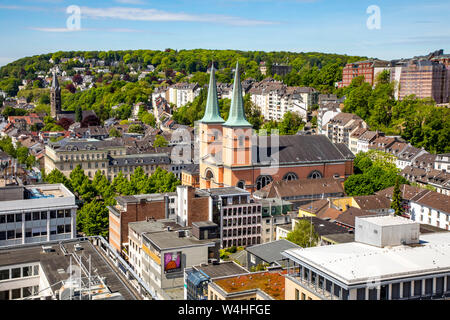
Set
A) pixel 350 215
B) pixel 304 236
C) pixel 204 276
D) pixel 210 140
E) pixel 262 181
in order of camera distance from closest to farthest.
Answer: pixel 204 276 → pixel 304 236 → pixel 350 215 → pixel 262 181 → pixel 210 140

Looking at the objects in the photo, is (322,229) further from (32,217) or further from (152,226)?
(32,217)

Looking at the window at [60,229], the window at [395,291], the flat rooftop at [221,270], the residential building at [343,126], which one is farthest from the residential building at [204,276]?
the residential building at [343,126]

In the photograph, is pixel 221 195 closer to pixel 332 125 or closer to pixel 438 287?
pixel 438 287

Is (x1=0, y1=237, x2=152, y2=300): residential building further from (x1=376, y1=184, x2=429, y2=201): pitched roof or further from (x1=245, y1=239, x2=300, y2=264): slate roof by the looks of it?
(x1=376, y1=184, x2=429, y2=201): pitched roof

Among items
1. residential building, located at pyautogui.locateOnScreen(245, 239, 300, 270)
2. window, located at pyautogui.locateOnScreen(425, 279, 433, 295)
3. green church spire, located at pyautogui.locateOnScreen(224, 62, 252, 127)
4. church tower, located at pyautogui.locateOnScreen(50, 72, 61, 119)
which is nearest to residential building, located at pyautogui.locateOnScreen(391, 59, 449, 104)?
green church spire, located at pyautogui.locateOnScreen(224, 62, 252, 127)

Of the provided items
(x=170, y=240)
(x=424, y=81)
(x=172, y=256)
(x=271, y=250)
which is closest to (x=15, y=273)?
(x=172, y=256)
